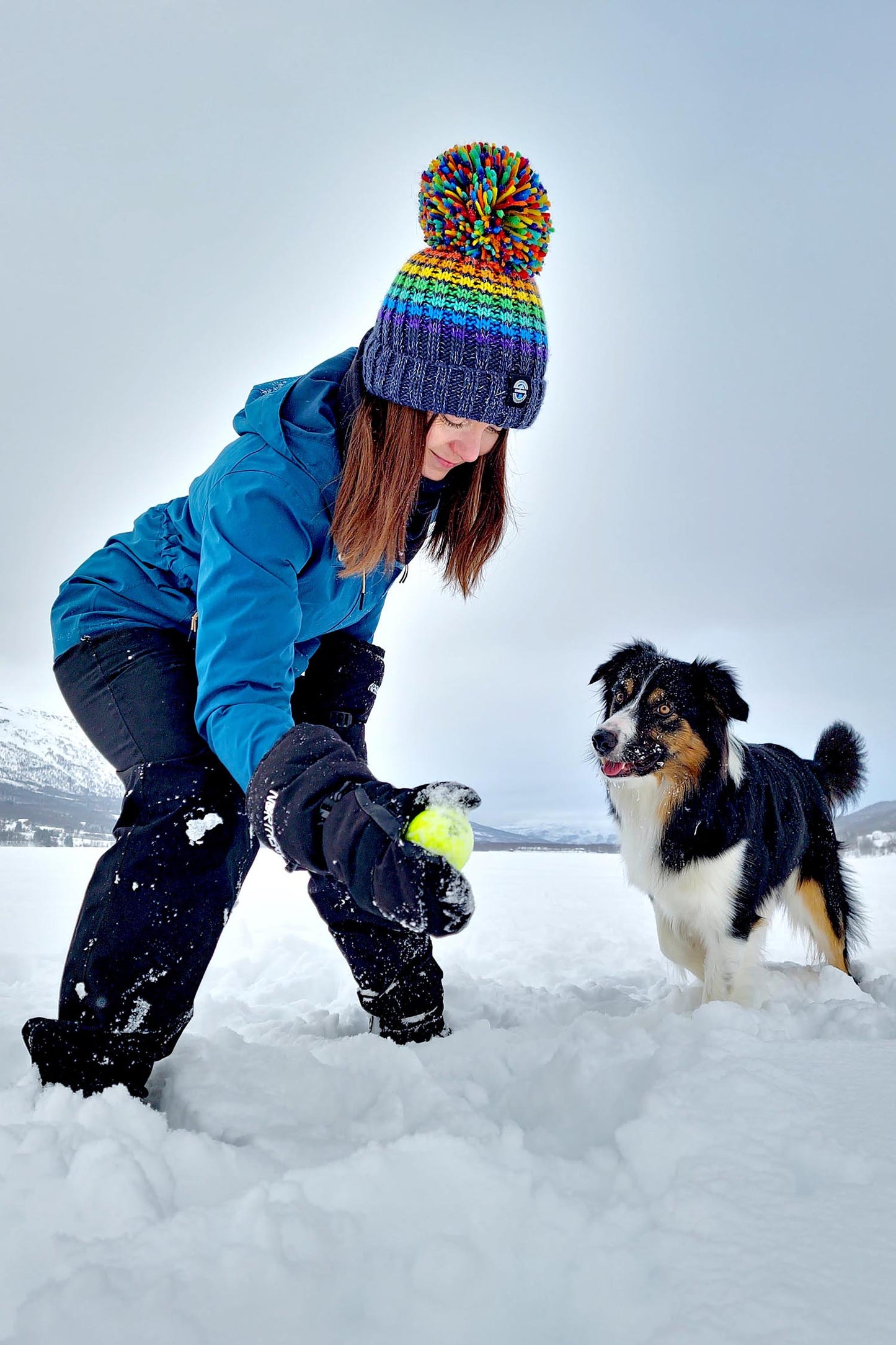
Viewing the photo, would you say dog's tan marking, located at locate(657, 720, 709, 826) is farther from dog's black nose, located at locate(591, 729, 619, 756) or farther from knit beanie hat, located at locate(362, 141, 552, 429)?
knit beanie hat, located at locate(362, 141, 552, 429)

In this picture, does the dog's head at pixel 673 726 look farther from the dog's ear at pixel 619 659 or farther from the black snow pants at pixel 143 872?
the black snow pants at pixel 143 872

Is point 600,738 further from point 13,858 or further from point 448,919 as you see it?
point 13,858

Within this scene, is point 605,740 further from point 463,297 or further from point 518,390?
point 463,297

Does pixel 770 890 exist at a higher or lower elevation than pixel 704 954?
higher

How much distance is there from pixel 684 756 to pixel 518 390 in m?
1.76

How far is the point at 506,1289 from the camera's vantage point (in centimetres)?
94

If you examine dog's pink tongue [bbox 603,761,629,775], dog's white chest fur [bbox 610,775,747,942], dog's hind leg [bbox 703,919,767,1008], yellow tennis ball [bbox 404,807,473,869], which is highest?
dog's pink tongue [bbox 603,761,629,775]

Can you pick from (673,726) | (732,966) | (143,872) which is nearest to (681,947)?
(732,966)

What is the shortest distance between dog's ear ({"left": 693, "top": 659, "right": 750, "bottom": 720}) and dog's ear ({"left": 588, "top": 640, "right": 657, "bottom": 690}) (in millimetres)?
220

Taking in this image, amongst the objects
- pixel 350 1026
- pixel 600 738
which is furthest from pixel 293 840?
pixel 600 738

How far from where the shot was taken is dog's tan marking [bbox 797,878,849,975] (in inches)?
133

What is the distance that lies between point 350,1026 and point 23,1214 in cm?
134

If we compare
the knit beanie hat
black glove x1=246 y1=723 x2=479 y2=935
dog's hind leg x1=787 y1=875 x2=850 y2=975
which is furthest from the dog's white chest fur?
black glove x1=246 y1=723 x2=479 y2=935

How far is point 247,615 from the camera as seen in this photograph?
1.40 meters
